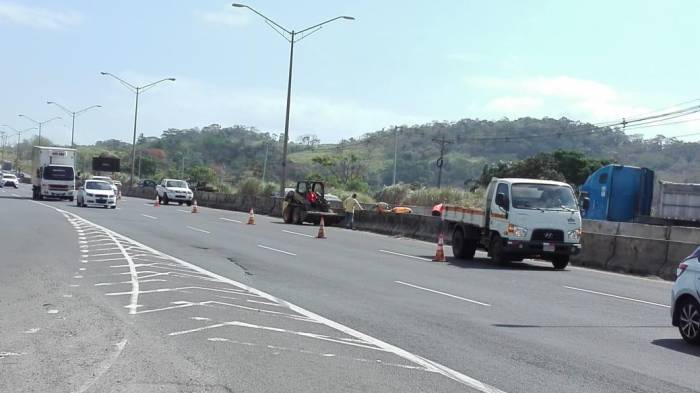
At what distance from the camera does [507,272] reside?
73.0 ft

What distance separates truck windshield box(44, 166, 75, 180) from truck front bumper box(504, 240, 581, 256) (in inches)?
1617

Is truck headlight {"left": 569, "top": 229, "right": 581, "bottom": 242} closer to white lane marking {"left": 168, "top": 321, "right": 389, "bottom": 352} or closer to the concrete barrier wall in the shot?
the concrete barrier wall

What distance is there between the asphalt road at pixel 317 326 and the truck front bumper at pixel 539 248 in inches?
20.5

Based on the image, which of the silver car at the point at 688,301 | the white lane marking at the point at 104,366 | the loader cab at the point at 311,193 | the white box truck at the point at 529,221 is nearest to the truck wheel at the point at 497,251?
the white box truck at the point at 529,221

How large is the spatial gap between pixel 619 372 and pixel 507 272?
12.6m

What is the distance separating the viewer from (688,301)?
39.6 feet

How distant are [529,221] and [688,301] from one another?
11.1m

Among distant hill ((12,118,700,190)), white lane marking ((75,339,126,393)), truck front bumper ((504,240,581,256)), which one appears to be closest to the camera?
white lane marking ((75,339,126,393))

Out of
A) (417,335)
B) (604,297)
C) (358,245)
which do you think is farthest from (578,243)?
(417,335)

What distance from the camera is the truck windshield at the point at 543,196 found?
77.5 ft

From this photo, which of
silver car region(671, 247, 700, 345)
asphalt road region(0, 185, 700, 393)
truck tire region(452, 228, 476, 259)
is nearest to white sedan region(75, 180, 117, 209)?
asphalt road region(0, 185, 700, 393)

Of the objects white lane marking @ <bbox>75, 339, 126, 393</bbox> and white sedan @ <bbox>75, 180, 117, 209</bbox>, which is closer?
white lane marking @ <bbox>75, 339, 126, 393</bbox>

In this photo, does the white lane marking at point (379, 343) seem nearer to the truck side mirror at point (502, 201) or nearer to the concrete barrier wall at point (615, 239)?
the truck side mirror at point (502, 201)

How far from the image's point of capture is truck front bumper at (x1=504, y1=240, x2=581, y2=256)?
75.4 feet
